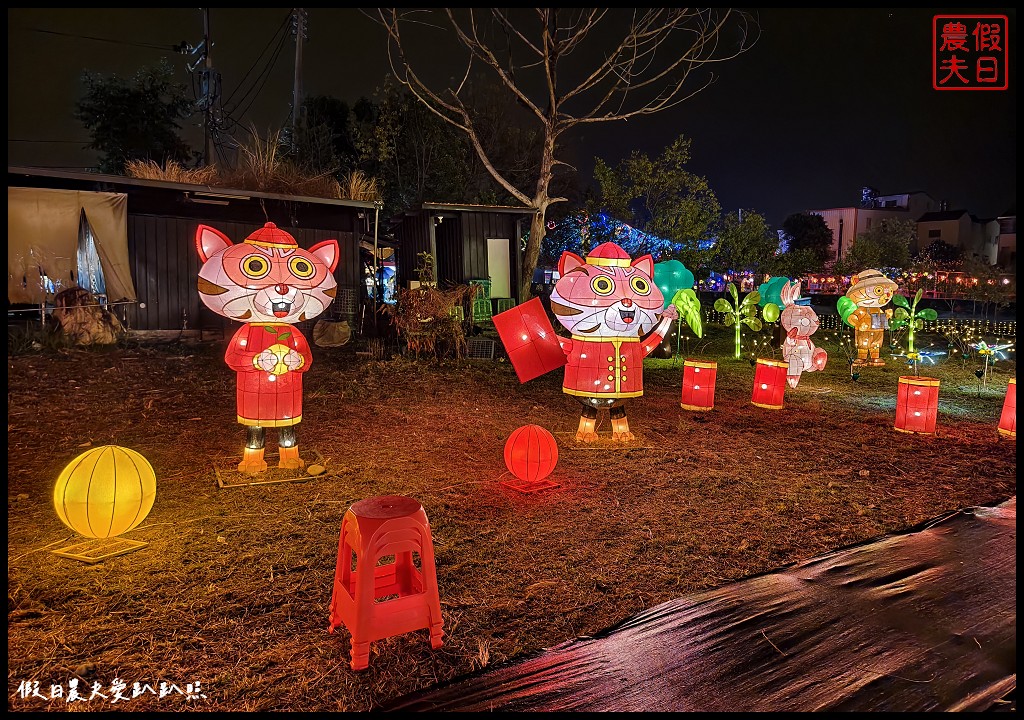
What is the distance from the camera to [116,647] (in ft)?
10.5

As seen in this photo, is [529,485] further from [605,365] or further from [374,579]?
[374,579]

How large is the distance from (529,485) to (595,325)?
6.17 feet

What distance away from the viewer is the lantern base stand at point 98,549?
420cm

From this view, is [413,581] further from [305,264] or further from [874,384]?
[874,384]

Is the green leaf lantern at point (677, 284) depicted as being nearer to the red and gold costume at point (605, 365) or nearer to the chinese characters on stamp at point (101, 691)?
the red and gold costume at point (605, 365)

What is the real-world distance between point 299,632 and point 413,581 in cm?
64

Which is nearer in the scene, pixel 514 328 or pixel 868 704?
pixel 868 704

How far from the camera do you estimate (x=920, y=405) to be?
26.3ft

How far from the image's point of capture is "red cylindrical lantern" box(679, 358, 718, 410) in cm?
912

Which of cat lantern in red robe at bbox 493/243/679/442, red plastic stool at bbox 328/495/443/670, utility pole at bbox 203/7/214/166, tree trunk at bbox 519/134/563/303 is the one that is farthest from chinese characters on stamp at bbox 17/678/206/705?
utility pole at bbox 203/7/214/166

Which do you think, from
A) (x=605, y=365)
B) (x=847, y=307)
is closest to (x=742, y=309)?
(x=847, y=307)

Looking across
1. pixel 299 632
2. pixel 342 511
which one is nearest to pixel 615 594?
pixel 299 632

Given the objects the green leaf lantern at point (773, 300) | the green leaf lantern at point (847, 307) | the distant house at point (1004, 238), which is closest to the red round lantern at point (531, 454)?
the green leaf lantern at point (773, 300)

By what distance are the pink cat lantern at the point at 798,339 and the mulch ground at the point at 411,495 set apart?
0.89 m
